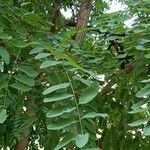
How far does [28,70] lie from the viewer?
1011 mm

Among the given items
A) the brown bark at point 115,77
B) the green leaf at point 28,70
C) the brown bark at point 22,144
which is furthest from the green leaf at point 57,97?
the brown bark at point 22,144

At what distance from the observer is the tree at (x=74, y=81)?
87cm

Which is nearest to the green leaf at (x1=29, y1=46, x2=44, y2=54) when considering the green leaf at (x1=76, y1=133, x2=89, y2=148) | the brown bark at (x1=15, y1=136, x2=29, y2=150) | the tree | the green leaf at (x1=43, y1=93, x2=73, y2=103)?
the tree

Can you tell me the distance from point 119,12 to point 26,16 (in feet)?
1.04

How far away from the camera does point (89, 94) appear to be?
2.89 ft

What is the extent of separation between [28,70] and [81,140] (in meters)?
0.28

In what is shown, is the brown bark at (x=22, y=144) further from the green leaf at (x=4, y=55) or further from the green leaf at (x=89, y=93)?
the green leaf at (x=89, y=93)

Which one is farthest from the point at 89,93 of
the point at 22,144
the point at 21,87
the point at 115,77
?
the point at 22,144

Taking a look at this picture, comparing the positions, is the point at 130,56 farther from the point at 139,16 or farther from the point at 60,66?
the point at 60,66

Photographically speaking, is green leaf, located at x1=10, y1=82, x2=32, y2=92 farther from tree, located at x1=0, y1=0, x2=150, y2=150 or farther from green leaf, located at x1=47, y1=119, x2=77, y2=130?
green leaf, located at x1=47, y1=119, x2=77, y2=130

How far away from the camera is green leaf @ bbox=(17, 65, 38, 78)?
0.99 meters

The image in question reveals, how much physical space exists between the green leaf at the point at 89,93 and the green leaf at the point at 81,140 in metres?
0.08

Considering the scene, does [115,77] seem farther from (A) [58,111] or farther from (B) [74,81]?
(A) [58,111]

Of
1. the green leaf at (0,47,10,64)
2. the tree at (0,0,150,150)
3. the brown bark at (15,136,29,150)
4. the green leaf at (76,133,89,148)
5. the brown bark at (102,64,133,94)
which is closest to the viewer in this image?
the green leaf at (76,133,89,148)
